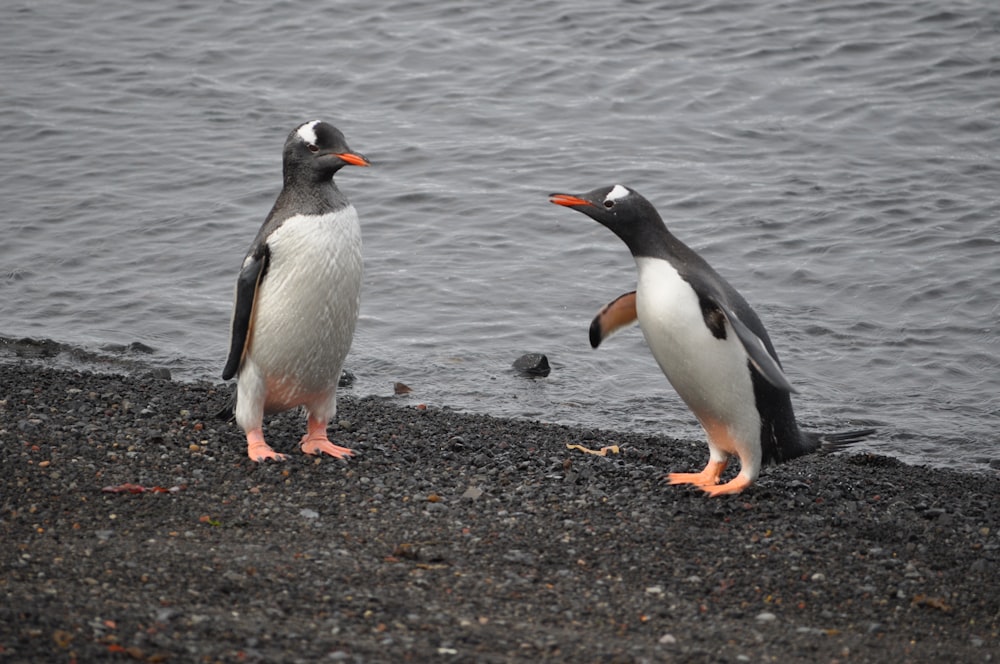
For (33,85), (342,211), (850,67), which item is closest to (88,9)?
(33,85)

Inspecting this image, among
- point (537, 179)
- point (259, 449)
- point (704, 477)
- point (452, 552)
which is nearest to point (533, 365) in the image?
point (704, 477)

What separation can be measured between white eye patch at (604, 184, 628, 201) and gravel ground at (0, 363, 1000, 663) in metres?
1.31

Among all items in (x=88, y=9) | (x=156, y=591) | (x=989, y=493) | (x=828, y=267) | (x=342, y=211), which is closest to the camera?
(x=156, y=591)

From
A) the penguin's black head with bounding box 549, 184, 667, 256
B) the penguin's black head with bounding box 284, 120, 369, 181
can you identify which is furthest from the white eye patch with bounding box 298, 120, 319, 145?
the penguin's black head with bounding box 549, 184, 667, 256

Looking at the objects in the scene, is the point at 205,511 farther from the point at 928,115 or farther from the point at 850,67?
the point at 850,67

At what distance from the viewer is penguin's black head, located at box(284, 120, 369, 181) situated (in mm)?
6156

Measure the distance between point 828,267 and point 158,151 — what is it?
7.62 meters

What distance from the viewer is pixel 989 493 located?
6695 mm

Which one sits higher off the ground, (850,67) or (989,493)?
(850,67)

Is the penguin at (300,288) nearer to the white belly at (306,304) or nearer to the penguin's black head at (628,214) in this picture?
the white belly at (306,304)

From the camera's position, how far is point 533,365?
9.32 m

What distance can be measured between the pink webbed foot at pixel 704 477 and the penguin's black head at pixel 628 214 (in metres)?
1.07

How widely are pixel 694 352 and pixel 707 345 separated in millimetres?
67

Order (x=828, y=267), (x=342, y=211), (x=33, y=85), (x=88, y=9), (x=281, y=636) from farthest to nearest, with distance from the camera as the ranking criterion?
(x=88, y=9)
(x=33, y=85)
(x=828, y=267)
(x=342, y=211)
(x=281, y=636)
